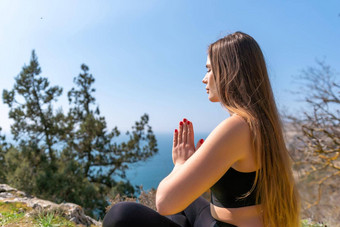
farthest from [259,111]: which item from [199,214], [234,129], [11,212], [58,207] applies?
[11,212]

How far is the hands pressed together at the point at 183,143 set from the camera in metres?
1.33

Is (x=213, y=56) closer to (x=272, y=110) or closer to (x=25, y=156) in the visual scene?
(x=272, y=110)

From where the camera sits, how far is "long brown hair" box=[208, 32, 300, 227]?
3.98ft

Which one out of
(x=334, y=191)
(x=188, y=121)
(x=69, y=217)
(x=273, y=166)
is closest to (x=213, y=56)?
(x=188, y=121)

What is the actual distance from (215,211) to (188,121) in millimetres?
462

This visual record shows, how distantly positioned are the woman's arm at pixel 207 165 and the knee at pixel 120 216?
0.26 m

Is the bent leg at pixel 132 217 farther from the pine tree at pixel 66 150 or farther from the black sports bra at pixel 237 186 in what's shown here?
the pine tree at pixel 66 150

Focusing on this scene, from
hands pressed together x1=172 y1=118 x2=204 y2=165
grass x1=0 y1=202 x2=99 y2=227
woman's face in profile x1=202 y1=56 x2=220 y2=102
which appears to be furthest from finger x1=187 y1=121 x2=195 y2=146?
grass x1=0 y1=202 x2=99 y2=227

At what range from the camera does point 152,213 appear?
1.40 metres

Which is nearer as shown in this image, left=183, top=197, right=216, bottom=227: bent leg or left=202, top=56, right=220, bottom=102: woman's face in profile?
left=202, top=56, right=220, bottom=102: woman's face in profile

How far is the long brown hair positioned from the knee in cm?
62

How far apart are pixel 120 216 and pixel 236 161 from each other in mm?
625

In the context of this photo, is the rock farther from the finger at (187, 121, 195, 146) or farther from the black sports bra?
the black sports bra

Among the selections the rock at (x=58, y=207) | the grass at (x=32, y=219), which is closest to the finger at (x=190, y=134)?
the grass at (x=32, y=219)
